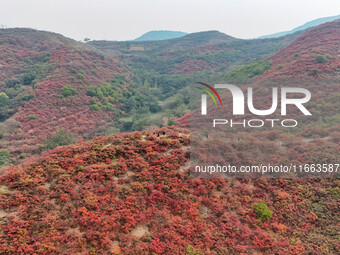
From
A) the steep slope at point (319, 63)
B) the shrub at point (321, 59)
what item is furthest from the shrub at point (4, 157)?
the shrub at point (321, 59)

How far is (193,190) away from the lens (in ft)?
33.9

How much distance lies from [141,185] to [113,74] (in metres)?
52.4

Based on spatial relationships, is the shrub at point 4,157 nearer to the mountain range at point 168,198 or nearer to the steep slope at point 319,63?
the mountain range at point 168,198

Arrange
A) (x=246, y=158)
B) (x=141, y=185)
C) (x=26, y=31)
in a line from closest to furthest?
1. (x=141, y=185)
2. (x=246, y=158)
3. (x=26, y=31)

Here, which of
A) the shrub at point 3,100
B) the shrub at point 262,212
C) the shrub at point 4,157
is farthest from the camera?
the shrub at point 3,100

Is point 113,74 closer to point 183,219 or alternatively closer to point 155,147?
point 155,147

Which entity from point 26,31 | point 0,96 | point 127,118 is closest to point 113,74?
point 127,118

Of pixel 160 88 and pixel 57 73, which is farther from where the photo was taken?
pixel 160 88

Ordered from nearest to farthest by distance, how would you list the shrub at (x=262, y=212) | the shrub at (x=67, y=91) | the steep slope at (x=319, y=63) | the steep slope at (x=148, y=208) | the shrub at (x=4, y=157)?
the steep slope at (x=148, y=208)
the shrub at (x=262, y=212)
the shrub at (x=4, y=157)
the steep slope at (x=319, y=63)
the shrub at (x=67, y=91)

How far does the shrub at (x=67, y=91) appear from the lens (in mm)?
39312

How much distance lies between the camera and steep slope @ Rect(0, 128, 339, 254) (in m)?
7.60

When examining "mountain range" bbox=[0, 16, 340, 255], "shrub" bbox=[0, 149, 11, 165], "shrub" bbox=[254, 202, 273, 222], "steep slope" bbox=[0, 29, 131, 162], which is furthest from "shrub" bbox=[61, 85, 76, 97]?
"shrub" bbox=[254, 202, 273, 222]

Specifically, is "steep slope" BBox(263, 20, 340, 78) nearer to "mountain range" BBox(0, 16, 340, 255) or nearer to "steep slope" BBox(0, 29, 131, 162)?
"mountain range" BBox(0, 16, 340, 255)

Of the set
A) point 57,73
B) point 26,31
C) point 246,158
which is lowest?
point 246,158
